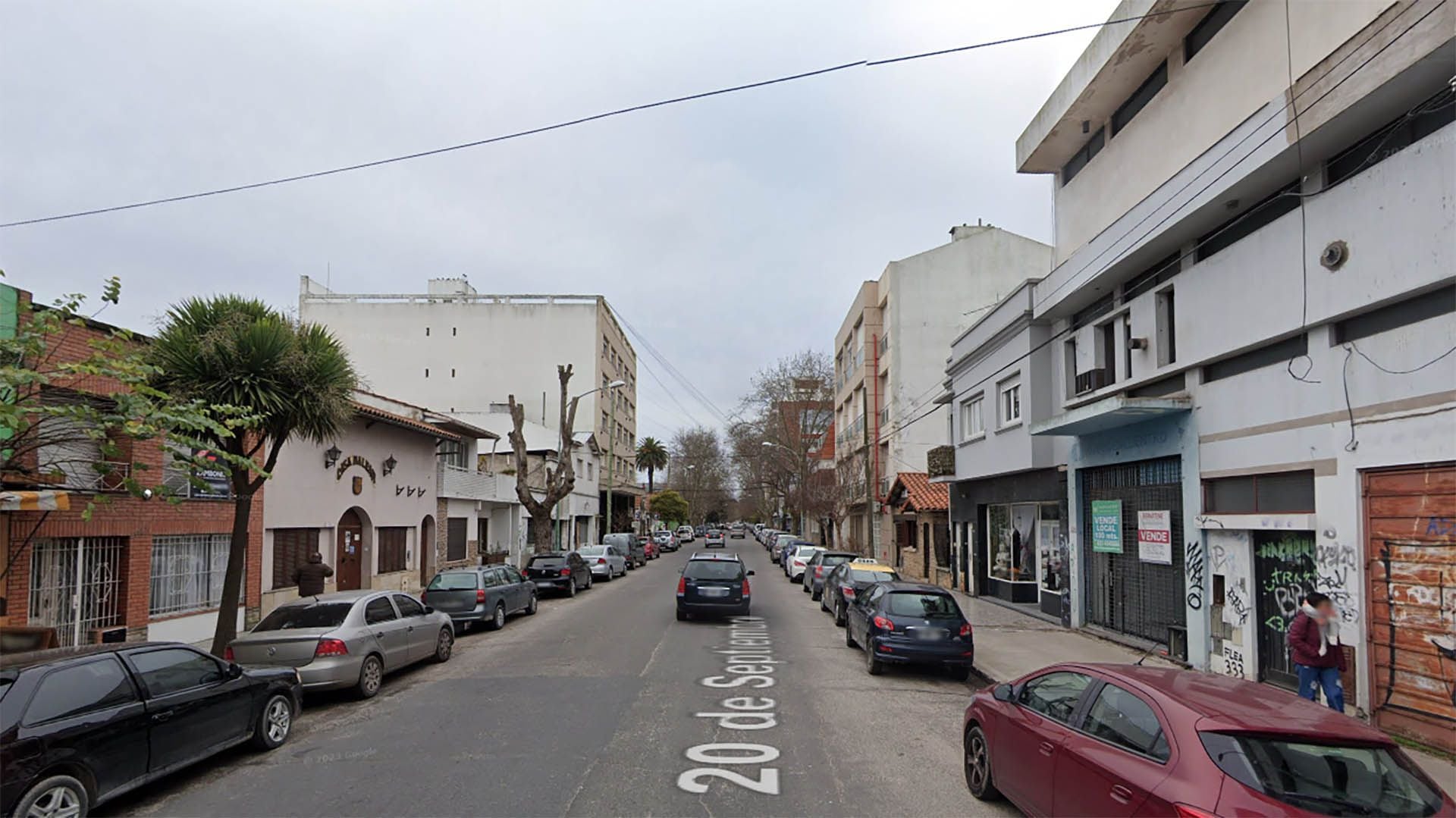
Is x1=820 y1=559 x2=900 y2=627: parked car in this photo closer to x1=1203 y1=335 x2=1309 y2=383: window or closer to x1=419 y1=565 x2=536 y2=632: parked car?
x1=1203 y1=335 x2=1309 y2=383: window

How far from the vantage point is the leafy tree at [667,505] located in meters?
90.0

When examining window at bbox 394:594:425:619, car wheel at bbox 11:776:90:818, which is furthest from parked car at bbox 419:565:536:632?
car wheel at bbox 11:776:90:818

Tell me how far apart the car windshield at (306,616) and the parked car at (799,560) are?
2062 cm

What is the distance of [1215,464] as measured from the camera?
Answer: 40.6 feet

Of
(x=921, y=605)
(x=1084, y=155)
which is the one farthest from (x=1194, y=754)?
(x=1084, y=155)

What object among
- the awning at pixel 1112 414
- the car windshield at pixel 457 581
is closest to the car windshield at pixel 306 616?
the car windshield at pixel 457 581

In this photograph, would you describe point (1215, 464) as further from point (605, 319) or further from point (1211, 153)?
point (605, 319)

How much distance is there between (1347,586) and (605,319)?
1990 inches

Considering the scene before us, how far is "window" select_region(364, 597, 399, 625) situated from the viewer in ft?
38.5

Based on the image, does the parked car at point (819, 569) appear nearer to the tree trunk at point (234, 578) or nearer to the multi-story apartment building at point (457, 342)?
the tree trunk at point (234, 578)

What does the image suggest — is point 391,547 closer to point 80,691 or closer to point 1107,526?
point 80,691

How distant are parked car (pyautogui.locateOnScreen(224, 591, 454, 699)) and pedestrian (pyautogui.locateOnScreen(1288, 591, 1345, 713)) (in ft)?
35.3

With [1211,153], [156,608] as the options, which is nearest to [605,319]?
[156,608]

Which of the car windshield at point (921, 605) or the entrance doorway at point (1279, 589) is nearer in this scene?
the entrance doorway at point (1279, 589)
